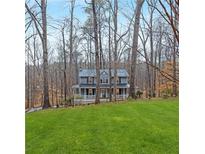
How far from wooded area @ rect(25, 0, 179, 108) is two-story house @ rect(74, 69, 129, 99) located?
2cm

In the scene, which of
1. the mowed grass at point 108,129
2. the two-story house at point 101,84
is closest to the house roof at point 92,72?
the two-story house at point 101,84

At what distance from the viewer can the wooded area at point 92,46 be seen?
154 centimetres

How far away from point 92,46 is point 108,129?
0.41 m

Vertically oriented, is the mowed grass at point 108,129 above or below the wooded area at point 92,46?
below

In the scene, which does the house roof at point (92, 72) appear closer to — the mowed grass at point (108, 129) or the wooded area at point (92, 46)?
the wooded area at point (92, 46)

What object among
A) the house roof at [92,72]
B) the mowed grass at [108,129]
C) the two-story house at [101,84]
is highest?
the house roof at [92,72]

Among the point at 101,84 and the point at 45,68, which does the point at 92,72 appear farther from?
the point at 45,68

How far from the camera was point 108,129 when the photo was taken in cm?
155

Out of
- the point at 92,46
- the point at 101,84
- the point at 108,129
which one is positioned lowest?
the point at 108,129

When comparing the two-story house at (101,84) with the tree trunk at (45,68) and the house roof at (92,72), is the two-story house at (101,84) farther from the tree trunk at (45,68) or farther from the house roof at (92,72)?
the tree trunk at (45,68)

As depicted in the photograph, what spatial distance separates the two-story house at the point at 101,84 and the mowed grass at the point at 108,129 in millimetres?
54

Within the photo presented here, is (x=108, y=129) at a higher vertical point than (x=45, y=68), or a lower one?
lower

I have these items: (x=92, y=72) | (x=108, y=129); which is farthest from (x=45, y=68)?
(x=108, y=129)
